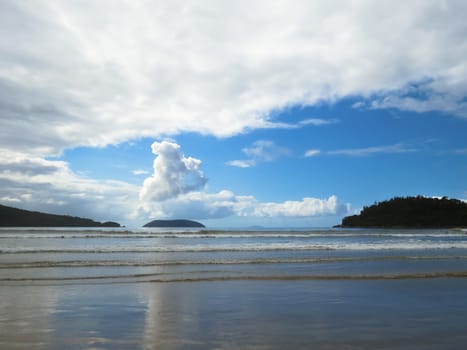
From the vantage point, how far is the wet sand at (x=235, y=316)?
7.69 meters

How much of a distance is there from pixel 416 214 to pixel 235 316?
536ft

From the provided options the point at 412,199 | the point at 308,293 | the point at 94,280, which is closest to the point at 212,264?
the point at 94,280

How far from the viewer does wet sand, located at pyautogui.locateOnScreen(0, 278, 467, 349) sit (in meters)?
7.69

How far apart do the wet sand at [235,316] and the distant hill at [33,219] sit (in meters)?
150

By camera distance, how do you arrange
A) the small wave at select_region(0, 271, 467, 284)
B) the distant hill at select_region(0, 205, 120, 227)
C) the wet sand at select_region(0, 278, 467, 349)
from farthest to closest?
the distant hill at select_region(0, 205, 120, 227) → the small wave at select_region(0, 271, 467, 284) → the wet sand at select_region(0, 278, 467, 349)

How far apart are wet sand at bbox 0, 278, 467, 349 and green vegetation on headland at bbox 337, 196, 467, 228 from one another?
148615mm

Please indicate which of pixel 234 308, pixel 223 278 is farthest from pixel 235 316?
pixel 223 278

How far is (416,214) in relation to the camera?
156375mm

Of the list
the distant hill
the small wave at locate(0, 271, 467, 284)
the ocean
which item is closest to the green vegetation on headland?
the distant hill

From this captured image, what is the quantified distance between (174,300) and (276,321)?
3.79m

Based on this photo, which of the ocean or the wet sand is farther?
the ocean

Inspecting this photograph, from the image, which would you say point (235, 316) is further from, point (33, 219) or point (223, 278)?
point (33, 219)

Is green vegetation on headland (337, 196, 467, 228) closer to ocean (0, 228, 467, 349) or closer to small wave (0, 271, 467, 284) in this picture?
small wave (0, 271, 467, 284)

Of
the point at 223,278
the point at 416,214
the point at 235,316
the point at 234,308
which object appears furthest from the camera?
the point at 416,214
